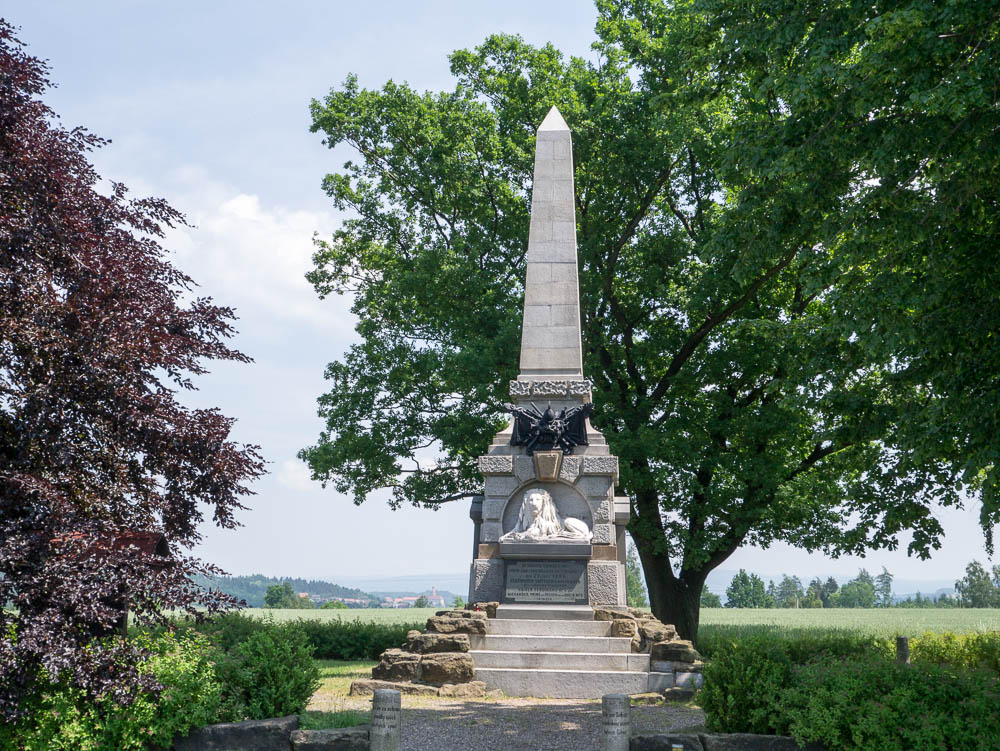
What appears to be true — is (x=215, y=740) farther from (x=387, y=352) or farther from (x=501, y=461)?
(x=387, y=352)

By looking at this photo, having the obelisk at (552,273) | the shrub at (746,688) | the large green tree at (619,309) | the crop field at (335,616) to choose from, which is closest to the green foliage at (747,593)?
the crop field at (335,616)

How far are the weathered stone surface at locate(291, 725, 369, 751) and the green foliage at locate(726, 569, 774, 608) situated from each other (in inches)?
2495

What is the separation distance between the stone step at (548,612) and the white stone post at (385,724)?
6786 mm

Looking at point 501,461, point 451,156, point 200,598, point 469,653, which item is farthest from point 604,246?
point 200,598

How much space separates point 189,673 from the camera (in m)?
8.58

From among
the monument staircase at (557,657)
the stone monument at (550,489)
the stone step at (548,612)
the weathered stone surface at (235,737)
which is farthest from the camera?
the stone monument at (550,489)

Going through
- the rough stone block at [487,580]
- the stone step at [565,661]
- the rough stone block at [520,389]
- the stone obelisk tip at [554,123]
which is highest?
the stone obelisk tip at [554,123]

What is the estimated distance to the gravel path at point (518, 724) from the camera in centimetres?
943

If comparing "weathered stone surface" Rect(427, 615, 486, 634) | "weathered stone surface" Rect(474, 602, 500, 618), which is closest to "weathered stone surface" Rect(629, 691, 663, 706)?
"weathered stone surface" Rect(427, 615, 486, 634)

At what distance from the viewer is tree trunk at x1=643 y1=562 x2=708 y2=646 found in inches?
922

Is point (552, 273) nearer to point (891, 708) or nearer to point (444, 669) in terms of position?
point (444, 669)

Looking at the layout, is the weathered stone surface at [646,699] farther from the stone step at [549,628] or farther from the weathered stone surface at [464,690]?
the weathered stone surface at [464,690]

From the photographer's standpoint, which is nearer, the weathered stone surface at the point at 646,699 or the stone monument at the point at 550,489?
the weathered stone surface at the point at 646,699

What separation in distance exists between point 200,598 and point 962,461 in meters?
9.57
